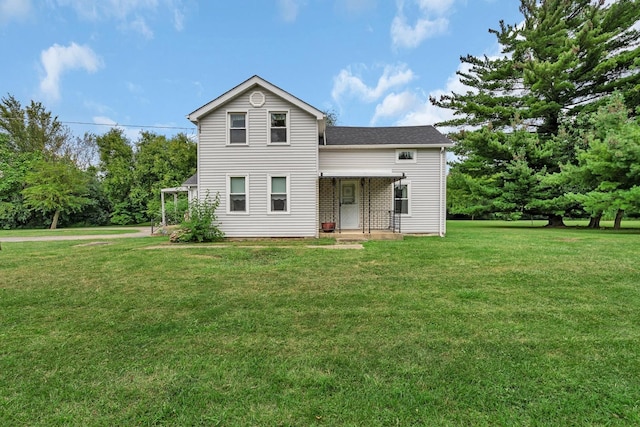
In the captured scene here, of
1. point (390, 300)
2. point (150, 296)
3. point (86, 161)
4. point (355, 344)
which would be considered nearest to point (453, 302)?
point (390, 300)

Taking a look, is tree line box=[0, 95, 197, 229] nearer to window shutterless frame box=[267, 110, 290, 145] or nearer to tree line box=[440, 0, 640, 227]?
window shutterless frame box=[267, 110, 290, 145]

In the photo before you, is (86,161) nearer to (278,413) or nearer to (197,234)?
(197,234)

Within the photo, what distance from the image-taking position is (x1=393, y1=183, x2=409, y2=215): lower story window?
1380 cm

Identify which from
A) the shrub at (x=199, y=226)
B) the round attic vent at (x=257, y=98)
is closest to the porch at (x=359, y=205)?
the round attic vent at (x=257, y=98)

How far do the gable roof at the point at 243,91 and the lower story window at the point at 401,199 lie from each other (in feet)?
15.3

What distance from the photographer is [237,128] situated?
12.1 meters

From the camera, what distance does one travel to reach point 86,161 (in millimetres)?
36156

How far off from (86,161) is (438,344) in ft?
143

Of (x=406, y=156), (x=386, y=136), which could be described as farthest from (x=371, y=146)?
(x=406, y=156)

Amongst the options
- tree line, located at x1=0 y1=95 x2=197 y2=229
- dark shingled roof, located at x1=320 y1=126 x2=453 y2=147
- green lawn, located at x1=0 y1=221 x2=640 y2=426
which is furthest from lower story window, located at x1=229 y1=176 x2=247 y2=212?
tree line, located at x1=0 y1=95 x2=197 y2=229

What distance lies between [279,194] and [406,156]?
5708 mm

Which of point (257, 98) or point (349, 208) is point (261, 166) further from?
point (349, 208)

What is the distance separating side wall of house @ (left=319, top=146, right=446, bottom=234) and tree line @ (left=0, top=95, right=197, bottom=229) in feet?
58.4

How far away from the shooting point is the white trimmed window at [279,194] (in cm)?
1220
